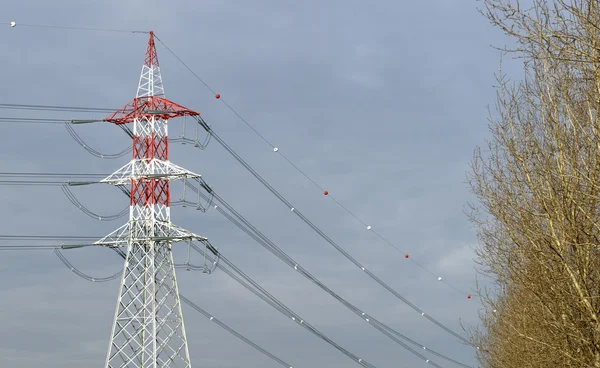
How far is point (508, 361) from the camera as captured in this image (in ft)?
137

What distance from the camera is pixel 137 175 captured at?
161 ft

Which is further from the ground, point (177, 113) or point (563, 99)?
point (177, 113)

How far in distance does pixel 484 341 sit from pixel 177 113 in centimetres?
2259

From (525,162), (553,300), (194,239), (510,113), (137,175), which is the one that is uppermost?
(137,175)

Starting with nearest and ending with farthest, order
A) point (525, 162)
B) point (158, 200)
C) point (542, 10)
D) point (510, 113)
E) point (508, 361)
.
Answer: point (542, 10)
point (525, 162)
point (510, 113)
point (508, 361)
point (158, 200)

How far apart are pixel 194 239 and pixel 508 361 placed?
18401mm

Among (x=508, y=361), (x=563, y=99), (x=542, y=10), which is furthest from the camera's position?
(x=508, y=361)

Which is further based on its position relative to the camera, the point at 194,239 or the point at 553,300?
the point at 194,239

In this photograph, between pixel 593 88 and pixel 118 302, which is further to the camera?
pixel 118 302

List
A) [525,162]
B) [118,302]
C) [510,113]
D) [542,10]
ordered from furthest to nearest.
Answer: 1. [118,302]
2. [510,113]
3. [525,162]
4. [542,10]

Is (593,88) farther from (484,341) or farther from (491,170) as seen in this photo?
(484,341)

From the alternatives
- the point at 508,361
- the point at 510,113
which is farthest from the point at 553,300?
the point at 508,361

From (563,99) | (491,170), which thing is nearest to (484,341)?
(491,170)

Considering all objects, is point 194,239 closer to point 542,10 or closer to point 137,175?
point 137,175
